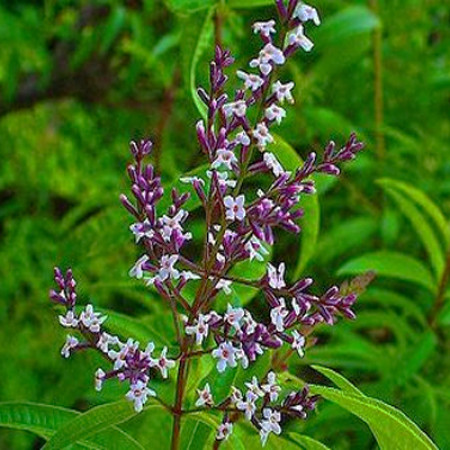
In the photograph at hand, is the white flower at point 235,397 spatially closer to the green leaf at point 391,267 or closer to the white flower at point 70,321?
the white flower at point 70,321

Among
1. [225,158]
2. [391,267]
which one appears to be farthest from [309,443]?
[391,267]

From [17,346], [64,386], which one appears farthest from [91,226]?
[17,346]

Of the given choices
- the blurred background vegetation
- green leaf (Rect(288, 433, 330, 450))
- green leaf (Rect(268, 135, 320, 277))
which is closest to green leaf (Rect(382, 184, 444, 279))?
the blurred background vegetation

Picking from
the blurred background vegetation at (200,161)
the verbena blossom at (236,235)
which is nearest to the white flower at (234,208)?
the verbena blossom at (236,235)

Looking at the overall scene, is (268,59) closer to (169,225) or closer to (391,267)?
(169,225)

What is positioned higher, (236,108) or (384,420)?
(236,108)

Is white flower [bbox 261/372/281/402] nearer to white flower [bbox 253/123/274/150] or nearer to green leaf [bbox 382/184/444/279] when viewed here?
white flower [bbox 253/123/274/150]

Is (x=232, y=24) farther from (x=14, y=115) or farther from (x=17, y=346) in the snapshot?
(x=14, y=115)
